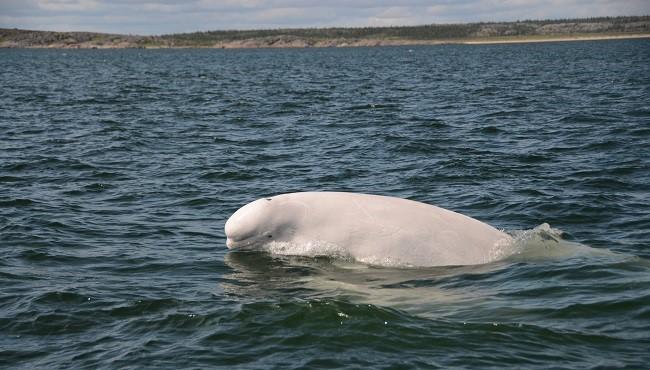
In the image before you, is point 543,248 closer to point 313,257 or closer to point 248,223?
point 313,257

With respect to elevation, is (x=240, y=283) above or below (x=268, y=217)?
below

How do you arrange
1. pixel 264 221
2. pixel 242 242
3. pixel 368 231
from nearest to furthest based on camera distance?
1. pixel 368 231
2. pixel 264 221
3. pixel 242 242

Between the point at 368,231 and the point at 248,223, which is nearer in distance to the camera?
the point at 368,231

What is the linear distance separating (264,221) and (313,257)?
0.94m

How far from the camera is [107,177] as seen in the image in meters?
22.0

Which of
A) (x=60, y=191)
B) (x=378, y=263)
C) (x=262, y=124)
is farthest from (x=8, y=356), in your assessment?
(x=262, y=124)

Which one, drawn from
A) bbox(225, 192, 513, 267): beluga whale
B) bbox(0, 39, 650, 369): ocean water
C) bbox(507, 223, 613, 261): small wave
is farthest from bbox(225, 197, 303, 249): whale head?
bbox(507, 223, 613, 261): small wave

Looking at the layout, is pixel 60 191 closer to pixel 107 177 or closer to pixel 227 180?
pixel 107 177

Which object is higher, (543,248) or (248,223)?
(248,223)

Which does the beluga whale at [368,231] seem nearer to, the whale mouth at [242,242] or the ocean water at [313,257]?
the whale mouth at [242,242]

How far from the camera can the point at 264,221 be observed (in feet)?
41.6

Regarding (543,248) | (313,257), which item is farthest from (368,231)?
(543,248)

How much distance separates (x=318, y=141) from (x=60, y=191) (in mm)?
11102

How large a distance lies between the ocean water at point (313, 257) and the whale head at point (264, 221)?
467 mm
